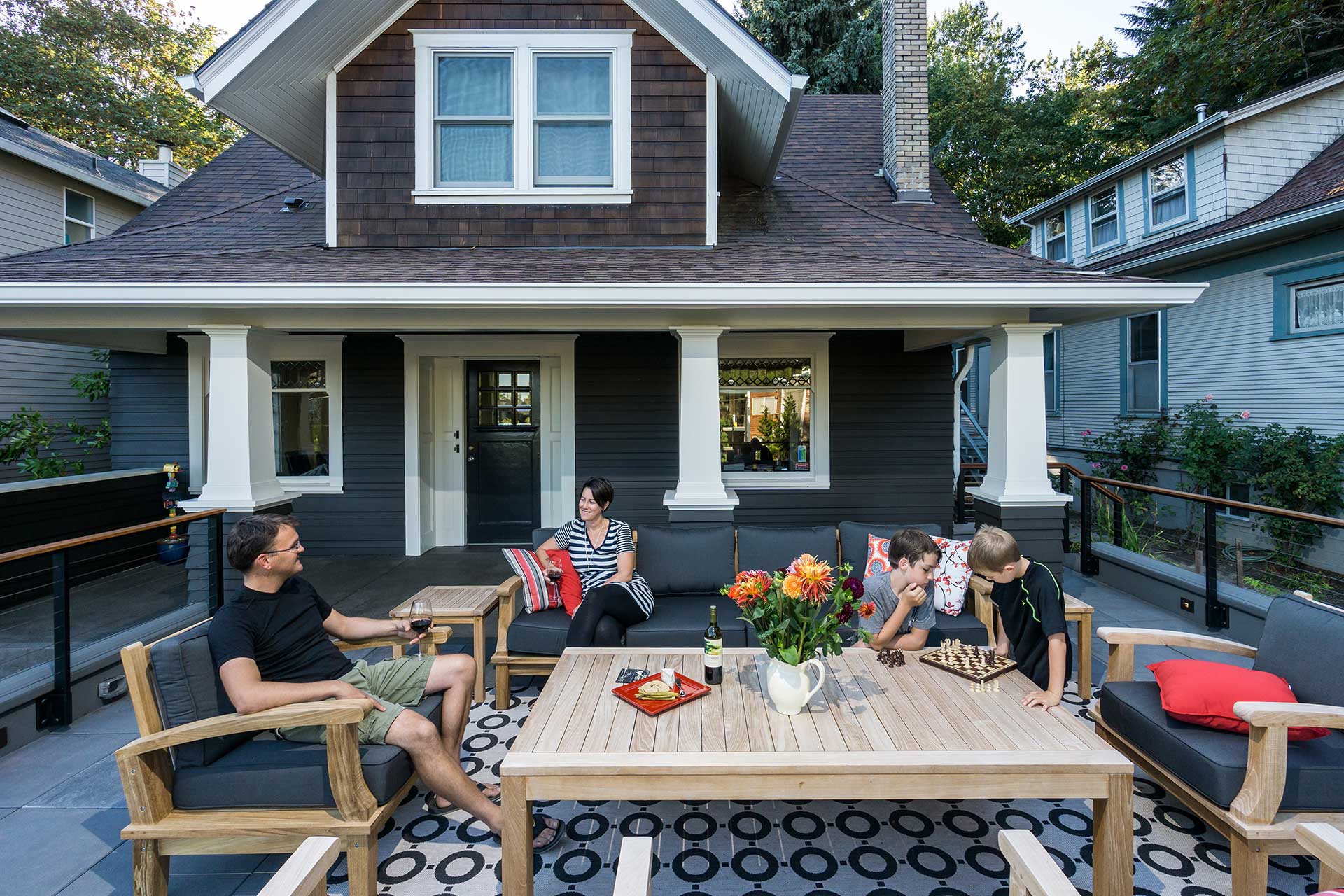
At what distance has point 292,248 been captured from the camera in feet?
19.6

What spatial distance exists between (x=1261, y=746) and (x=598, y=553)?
124 inches

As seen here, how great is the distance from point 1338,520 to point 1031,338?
2059 mm

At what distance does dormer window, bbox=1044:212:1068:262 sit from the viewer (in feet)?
43.1

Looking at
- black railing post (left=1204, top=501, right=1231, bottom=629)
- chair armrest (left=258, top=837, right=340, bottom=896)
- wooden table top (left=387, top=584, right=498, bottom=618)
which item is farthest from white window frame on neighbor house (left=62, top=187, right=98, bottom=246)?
black railing post (left=1204, top=501, right=1231, bottom=629)

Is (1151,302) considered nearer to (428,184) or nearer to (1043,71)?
(428,184)

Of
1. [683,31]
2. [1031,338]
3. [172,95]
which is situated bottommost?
[1031,338]

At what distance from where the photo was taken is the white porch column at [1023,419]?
16.3 feet

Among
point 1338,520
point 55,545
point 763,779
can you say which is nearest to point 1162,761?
point 763,779

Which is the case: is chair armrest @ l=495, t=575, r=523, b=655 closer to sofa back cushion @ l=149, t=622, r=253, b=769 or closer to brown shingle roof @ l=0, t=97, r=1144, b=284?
sofa back cushion @ l=149, t=622, r=253, b=769

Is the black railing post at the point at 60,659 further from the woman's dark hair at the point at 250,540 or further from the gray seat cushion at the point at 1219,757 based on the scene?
the gray seat cushion at the point at 1219,757

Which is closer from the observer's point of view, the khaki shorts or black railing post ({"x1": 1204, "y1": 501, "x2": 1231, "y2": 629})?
the khaki shorts

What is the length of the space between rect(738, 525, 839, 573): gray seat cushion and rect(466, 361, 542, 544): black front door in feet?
12.1

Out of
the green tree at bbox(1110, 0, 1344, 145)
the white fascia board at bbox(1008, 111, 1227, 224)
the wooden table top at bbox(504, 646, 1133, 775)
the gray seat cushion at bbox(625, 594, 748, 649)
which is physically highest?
the green tree at bbox(1110, 0, 1344, 145)

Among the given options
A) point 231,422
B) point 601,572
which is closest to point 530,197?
point 231,422
